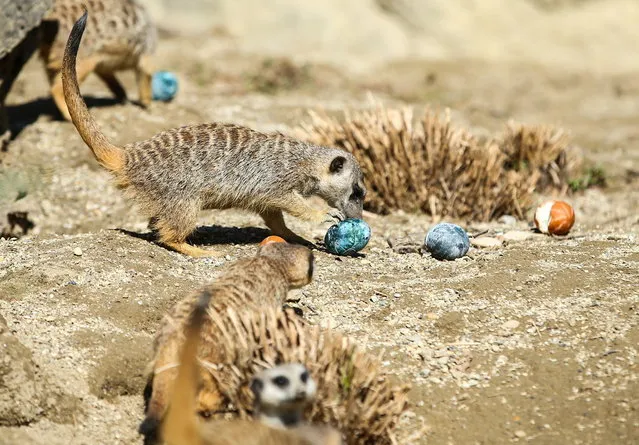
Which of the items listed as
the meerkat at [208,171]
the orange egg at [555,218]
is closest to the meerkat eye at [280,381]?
the meerkat at [208,171]

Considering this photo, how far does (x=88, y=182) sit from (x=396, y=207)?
A: 221 cm

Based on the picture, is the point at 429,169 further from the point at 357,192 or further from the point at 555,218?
the point at 555,218

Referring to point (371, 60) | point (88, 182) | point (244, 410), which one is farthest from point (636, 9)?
point (244, 410)

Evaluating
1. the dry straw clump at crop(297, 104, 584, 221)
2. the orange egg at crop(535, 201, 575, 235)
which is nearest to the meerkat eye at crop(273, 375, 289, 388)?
the orange egg at crop(535, 201, 575, 235)

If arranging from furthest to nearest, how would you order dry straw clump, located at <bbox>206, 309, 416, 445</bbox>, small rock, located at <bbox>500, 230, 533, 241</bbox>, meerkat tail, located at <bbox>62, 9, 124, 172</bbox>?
small rock, located at <bbox>500, 230, 533, 241</bbox>, meerkat tail, located at <bbox>62, 9, 124, 172</bbox>, dry straw clump, located at <bbox>206, 309, 416, 445</bbox>

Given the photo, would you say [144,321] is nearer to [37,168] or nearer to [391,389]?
[391,389]

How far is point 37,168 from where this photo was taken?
6387 mm

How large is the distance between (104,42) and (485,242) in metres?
3.63

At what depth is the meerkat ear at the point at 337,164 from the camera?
17.4ft

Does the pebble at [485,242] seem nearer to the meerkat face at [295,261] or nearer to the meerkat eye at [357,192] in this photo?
the meerkat eye at [357,192]

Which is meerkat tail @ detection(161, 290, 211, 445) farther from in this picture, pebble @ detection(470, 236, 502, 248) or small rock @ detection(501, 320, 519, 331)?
pebble @ detection(470, 236, 502, 248)

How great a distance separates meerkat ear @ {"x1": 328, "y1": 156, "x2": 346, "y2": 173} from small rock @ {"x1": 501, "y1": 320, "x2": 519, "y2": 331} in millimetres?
1723

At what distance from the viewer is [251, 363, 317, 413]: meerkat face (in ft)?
8.92

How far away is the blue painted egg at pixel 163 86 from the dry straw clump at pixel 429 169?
2.24 meters
